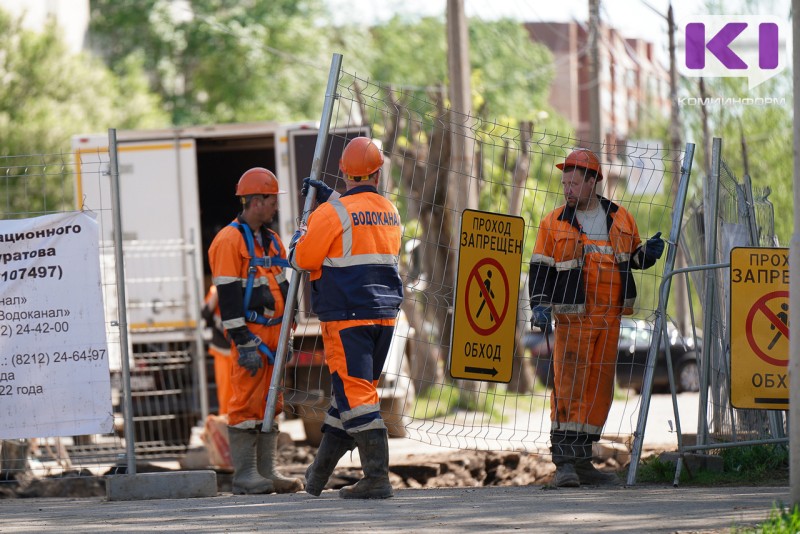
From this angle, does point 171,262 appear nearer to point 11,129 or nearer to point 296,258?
point 296,258

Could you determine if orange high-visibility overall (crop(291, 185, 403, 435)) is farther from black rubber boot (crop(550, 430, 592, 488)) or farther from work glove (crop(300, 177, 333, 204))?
black rubber boot (crop(550, 430, 592, 488))

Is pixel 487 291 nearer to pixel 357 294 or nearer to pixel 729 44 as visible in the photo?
pixel 357 294

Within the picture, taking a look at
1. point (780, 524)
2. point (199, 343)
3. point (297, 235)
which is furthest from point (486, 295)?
point (199, 343)

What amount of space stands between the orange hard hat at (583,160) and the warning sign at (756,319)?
1070 mm

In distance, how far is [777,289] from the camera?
25.9 ft

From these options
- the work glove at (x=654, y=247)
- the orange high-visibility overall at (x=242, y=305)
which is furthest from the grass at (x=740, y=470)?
the orange high-visibility overall at (x=242, y=305)

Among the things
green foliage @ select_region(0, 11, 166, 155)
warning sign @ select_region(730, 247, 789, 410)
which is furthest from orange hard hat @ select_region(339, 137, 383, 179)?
green foliage @ select_region(0, 11, 166, 155)

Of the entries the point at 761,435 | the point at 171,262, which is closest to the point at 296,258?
the point at 761,435

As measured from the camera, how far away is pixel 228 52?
4166cm

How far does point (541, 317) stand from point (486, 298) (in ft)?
1.15

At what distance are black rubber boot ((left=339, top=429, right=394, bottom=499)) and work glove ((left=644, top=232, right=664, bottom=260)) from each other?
2.12 meters

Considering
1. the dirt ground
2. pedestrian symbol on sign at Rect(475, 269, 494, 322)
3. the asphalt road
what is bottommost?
the dirt ground

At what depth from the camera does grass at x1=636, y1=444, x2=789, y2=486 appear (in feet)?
26.5

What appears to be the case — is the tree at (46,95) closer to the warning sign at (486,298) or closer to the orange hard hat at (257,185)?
the orange hard hat at (257,185)
